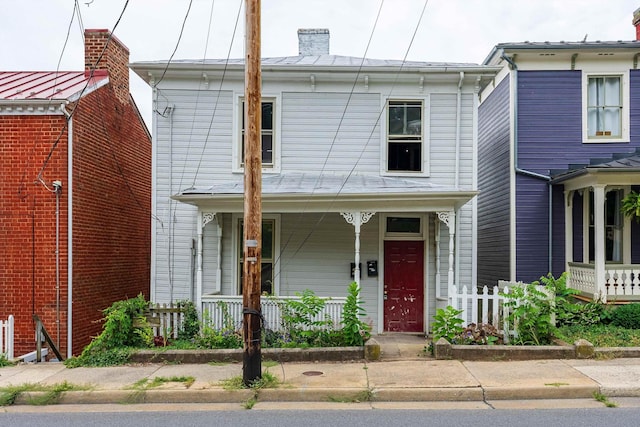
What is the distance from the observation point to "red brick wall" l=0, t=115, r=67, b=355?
10859mm

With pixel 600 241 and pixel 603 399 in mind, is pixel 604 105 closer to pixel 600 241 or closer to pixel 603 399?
pixel 600 241

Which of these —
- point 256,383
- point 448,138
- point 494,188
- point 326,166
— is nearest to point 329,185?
point 326,166

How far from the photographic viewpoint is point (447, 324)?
9680mm

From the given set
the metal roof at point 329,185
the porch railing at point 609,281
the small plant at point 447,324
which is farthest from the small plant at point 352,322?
the porch railing at point 609,281

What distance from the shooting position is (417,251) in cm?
1259

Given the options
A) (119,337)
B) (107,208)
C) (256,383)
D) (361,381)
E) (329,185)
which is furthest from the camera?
(107,208)

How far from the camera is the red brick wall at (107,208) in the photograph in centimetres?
1159

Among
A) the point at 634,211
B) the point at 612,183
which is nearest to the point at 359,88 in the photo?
the point at 612,183

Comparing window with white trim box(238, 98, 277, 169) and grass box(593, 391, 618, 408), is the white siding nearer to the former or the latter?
window with white trim box(238, 98, 277, 169)

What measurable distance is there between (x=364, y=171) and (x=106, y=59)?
700 centimetres

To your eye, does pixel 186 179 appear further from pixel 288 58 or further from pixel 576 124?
pixel 576 124

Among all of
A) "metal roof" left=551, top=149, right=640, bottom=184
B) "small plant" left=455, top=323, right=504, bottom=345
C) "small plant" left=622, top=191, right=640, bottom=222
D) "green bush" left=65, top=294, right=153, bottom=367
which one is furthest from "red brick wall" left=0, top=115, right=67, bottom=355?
"small plant" left=622, top=191, right=640, bottom=222

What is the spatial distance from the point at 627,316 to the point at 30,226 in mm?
12054

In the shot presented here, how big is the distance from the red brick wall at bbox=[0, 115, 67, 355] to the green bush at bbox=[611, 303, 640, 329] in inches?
436
